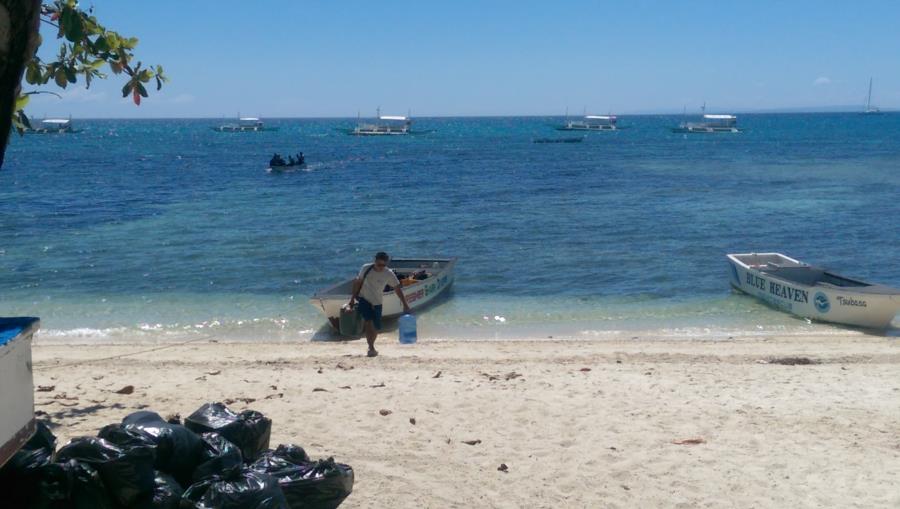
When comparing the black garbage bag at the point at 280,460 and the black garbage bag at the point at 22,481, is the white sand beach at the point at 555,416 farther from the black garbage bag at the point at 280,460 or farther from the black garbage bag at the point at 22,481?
the black garbage bag at the point at 22,481

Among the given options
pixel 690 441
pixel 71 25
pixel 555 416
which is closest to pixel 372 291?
pixel 555 416

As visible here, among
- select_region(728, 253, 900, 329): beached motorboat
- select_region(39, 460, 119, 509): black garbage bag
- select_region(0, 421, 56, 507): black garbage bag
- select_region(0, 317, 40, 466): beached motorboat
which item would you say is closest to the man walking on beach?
select_region(39, 460, 119, 509): black garbage bag

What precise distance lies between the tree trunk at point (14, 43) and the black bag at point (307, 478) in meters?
2.90

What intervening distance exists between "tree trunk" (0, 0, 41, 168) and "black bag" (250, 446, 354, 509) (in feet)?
Answer: 9.51

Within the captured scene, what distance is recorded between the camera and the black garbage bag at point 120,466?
5.13 m

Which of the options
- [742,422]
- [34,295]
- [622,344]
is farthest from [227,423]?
[34,295]

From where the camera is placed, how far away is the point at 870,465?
7.52 meters

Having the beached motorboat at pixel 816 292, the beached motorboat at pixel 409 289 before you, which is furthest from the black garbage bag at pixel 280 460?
the beached motorboat at pixel 816 292

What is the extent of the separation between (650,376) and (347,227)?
22.0m

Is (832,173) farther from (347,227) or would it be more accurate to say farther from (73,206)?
(73,206)

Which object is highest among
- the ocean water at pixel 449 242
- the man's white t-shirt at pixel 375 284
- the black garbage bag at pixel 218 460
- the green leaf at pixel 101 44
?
the green leaf at pixel 101 44

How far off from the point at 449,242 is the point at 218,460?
2293cm

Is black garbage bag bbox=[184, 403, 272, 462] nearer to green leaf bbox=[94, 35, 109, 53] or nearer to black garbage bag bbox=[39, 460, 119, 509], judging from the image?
black garbage bag bbox=[39, 460, 119, 509]

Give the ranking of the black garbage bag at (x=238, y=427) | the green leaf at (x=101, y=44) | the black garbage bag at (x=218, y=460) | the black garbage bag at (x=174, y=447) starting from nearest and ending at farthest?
1. the black garbage bag at (x=218, y=460)
2. the black garbage bag at (x=174, y=447)
3. the black garbage bag at (x=238, y=427)
4. the green leaf at (x=101, y=44)
